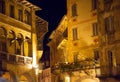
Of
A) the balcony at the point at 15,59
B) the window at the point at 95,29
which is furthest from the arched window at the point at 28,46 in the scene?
the window at the point at 95,29

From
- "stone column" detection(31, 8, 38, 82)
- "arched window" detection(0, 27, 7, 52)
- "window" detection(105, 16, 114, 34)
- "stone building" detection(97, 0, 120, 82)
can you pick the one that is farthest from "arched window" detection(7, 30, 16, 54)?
"window" detection(105, 16, 114, 34)

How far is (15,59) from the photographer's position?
1580 inches

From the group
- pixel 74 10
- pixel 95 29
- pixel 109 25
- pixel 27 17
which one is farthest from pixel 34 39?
pixel 109 25

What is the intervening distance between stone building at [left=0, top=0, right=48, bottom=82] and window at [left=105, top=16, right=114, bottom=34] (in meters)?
11.6

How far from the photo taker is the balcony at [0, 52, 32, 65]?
3831 centimetres

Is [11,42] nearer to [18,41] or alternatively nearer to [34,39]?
[18,41]

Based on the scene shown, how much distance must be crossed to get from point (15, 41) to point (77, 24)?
25.4 feet

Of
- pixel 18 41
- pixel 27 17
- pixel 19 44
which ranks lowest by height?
pixel 19 44

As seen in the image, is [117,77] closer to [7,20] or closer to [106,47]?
[106,47]

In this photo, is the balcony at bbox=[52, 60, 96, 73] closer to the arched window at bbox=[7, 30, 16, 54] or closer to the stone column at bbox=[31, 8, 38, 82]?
the stone column at bbox=[31, 8, 38, 82]

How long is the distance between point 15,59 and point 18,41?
Answer: 9.17 ft

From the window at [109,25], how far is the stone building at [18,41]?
11.6 metres

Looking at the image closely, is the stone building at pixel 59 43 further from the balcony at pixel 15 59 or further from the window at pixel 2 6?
the window at pixel 2 6

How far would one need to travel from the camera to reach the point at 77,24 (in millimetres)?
41344
